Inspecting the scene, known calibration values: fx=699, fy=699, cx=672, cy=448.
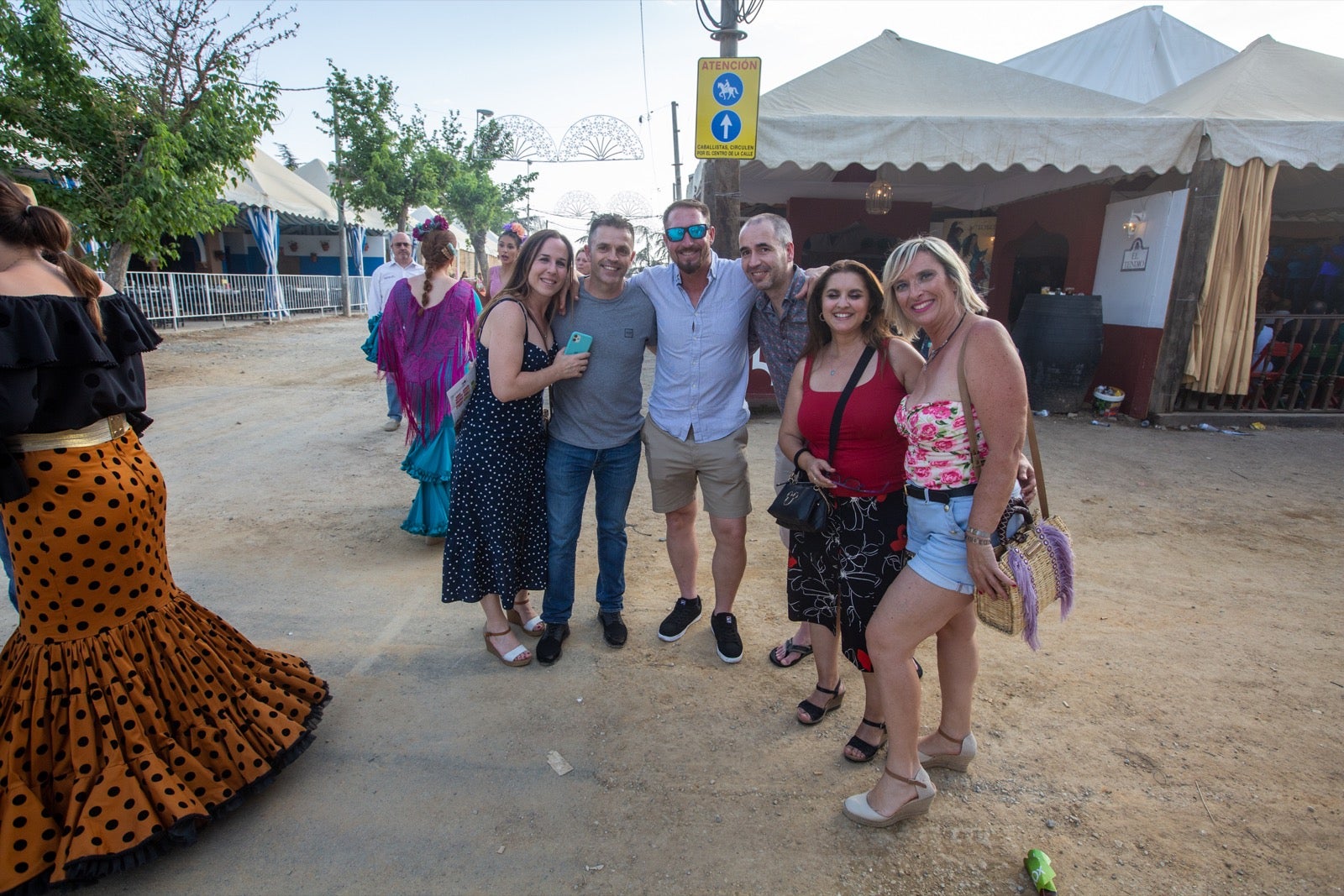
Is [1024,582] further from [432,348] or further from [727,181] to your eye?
[727,181]

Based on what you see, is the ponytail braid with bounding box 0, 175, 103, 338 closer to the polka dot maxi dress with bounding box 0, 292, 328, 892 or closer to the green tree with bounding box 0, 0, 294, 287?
the polka dot maxi dress with bounding box 0, 292, 328, 892

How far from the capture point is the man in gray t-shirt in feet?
9.39

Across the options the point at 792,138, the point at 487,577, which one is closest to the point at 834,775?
the point at 487,577

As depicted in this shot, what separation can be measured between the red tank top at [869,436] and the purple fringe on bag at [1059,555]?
16.7 inches

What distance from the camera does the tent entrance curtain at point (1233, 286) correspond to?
7.00 meters

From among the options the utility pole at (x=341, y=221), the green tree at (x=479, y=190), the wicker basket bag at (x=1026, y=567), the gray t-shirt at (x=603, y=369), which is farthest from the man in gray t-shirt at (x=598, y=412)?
the green tree at (x=479, y=190)

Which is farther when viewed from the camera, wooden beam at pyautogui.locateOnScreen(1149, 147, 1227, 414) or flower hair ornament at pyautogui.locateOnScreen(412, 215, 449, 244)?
wooden beam at pyautogui.locateOnScreen(1149, 147, 1227, 414)

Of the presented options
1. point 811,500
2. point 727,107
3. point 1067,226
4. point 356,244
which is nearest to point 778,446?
point 811,500

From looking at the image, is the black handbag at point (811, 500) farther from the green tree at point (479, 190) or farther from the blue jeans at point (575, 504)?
the green tree at point (479, 190)

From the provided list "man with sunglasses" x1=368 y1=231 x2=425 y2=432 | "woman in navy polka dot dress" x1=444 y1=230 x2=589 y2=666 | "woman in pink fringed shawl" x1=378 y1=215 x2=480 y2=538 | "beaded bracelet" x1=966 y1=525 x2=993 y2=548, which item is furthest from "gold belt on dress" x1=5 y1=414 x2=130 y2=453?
"man with sunglasses" x1=368 y1=231 x2=425 y2=432

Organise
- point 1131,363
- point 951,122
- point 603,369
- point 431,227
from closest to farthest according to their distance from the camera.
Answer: point 603,369
point 431,227
point 951,122
point 1131,363

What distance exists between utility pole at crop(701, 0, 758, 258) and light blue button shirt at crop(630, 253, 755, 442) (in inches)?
129

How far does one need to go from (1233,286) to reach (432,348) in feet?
26.3

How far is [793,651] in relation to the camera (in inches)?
119
